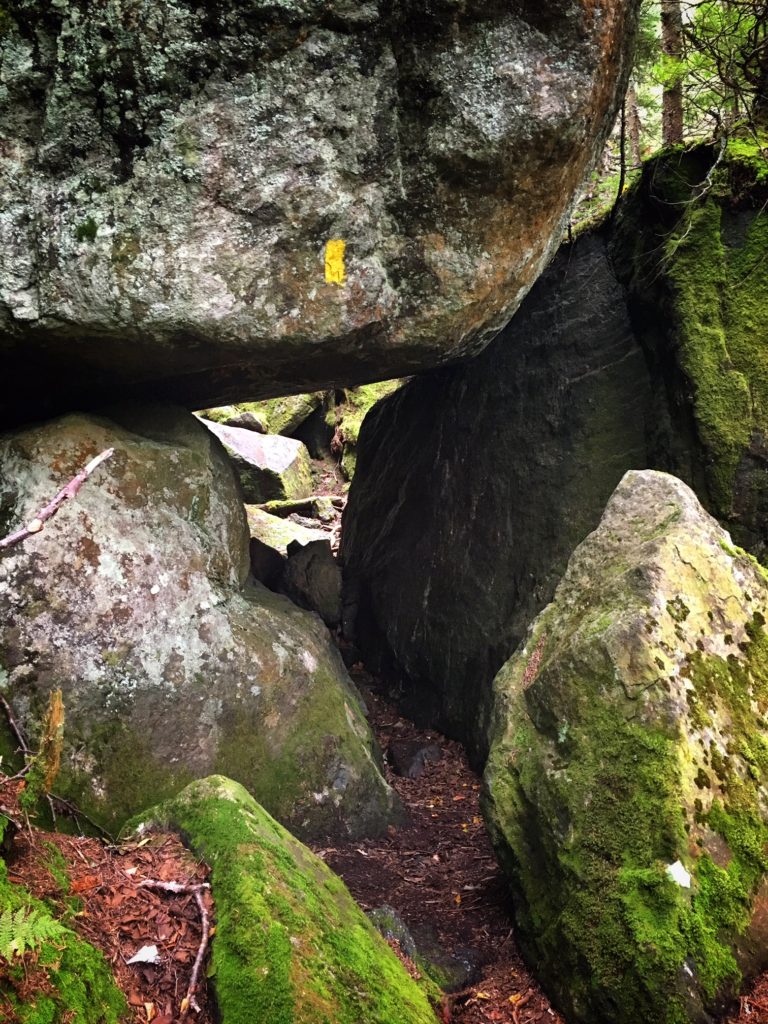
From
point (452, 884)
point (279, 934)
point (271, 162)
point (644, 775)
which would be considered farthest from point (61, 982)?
point (271, 162)

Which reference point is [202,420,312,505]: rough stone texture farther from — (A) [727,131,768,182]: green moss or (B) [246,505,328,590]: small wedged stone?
(A) [727,131,768,182]: green moss

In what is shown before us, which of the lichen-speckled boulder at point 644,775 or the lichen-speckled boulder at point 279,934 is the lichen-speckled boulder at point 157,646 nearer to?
the lichen-speckled boulder at point 279,934

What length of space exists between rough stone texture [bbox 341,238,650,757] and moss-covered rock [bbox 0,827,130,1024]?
4.65 metres

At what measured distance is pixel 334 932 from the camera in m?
3.09

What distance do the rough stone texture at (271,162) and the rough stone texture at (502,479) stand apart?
5.19 ft

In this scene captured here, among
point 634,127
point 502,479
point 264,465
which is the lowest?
point 264,465

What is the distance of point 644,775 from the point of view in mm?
3531

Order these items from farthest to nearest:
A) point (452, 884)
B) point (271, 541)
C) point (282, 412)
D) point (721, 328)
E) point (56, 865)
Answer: point (282, 412), point (271, 541), point (721, 328), point (452, 884), point (56, 865)

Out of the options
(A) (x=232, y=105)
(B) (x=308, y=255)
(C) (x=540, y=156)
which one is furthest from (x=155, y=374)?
(C) (x=540, y=156)

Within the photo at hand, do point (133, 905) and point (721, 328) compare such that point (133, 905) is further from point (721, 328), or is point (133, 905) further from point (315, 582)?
point (315, 582)

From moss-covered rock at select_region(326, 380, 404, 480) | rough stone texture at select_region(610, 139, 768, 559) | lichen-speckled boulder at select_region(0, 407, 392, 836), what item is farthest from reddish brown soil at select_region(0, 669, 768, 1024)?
moss-covered rock at select_region(326, 380, 404, 480)

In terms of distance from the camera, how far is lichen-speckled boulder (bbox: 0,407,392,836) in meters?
4.79

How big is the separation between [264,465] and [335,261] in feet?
27.6

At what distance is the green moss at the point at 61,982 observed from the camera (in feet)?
6.66
